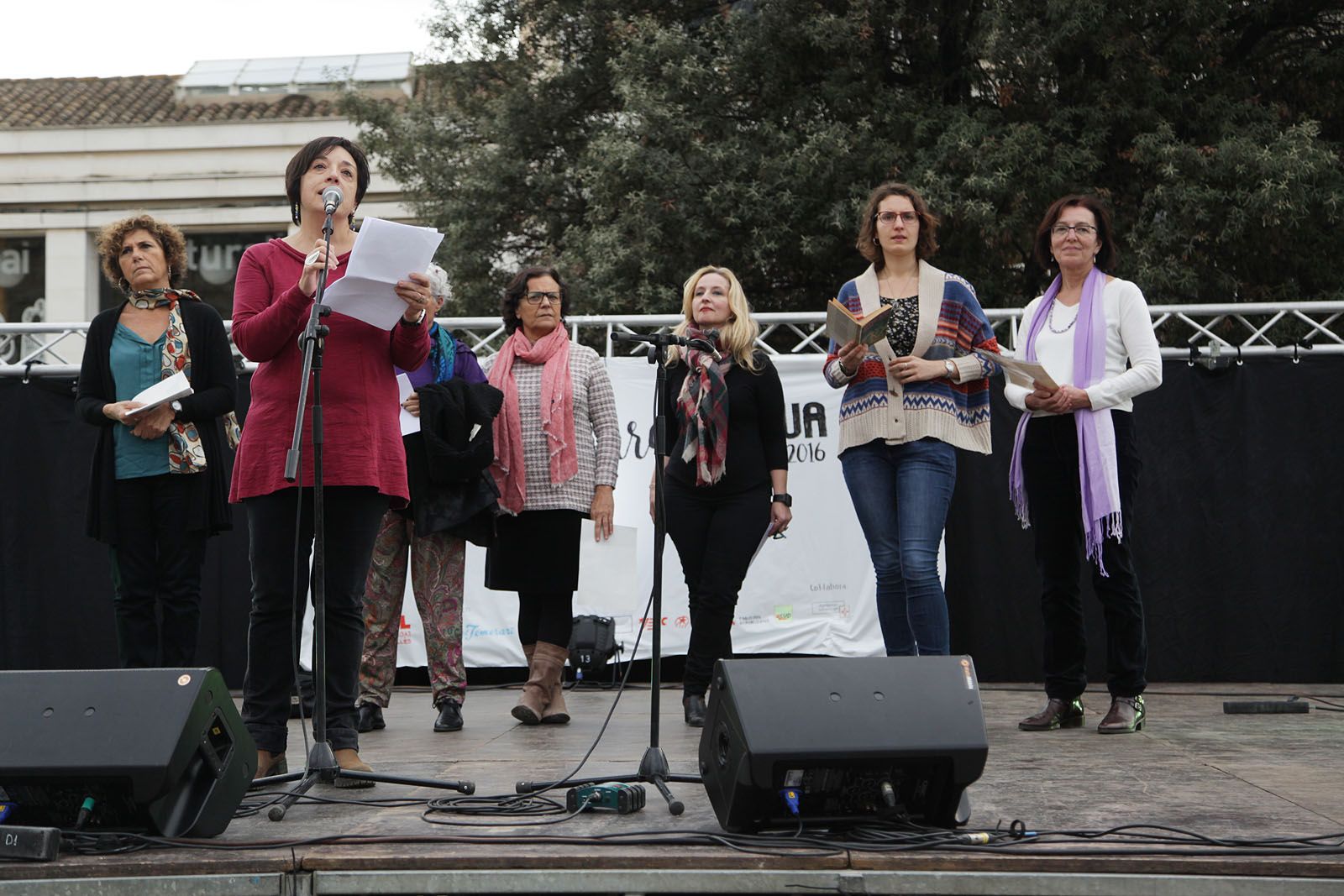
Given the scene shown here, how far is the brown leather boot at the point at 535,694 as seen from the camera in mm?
5246

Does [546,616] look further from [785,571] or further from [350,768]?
[785,571]

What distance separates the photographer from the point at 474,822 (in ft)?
10.1

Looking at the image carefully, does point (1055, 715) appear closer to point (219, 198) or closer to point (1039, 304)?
point (1039, 304)

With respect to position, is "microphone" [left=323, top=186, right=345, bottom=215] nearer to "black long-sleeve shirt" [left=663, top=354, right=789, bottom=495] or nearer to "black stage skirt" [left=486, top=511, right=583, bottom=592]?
"black long-sleeve shirt" [left=663, top=354, right=789, bottom=495]

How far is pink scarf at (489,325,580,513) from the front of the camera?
5.29 meters

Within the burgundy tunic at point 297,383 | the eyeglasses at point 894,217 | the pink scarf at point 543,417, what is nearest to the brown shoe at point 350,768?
the burgundy tunic at point 297,383

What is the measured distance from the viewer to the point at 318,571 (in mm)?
3422

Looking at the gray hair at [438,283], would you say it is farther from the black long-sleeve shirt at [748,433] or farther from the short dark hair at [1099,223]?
the short dark hair at [1099,223]

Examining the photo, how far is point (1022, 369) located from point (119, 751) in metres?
3.07

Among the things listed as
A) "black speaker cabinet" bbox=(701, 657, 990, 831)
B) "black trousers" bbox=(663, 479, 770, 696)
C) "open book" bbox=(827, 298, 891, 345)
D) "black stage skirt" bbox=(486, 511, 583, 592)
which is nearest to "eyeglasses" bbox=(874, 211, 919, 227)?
"open book" bbox=(827, 298, 891, 345)

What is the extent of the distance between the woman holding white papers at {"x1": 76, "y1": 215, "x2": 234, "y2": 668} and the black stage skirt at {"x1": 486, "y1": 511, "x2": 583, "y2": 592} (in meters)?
1.06

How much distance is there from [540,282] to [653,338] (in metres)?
A: 1.88

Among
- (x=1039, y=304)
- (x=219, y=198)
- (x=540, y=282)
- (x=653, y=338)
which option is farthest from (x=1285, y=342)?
(x=219, y=198)

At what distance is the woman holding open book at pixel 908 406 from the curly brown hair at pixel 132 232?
2.49 metres
